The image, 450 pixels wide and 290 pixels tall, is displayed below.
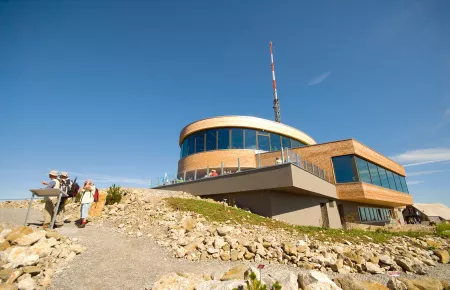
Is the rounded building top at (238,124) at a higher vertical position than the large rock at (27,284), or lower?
higher

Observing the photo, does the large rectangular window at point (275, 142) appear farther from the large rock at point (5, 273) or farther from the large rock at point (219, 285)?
the large rock at point (5, 273)

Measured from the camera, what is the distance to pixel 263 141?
912 inches

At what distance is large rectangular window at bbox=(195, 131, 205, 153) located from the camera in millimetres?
22953

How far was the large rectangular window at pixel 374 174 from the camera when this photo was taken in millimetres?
21734

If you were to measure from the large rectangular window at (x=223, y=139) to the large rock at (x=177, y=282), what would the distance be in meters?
17.0

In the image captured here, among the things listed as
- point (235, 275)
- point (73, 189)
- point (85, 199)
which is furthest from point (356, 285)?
point (73, 189)

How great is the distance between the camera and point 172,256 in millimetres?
6570

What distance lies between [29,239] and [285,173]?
11.0 meters

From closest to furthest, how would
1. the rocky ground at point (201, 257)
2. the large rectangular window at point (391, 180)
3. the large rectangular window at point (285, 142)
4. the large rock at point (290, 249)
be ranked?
the rocky ground at point (201, 257) → the large rock at point (290, 249) → the large rectangular window at point (285, 142) → the large rectangular window at point (391, 180)

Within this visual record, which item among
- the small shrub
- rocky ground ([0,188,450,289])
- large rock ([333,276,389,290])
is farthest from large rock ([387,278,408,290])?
the small shrub

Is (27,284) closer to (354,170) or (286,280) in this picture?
(286,280)

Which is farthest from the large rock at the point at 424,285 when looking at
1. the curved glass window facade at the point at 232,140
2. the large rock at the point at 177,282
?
the curved glass window facade at the point at 232,140

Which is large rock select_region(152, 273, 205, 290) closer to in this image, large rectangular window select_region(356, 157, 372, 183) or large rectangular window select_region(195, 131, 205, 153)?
large rectangular window select_region(195, 131, 205, 153)

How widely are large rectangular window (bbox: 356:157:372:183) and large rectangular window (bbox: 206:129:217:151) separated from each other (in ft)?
42.6
